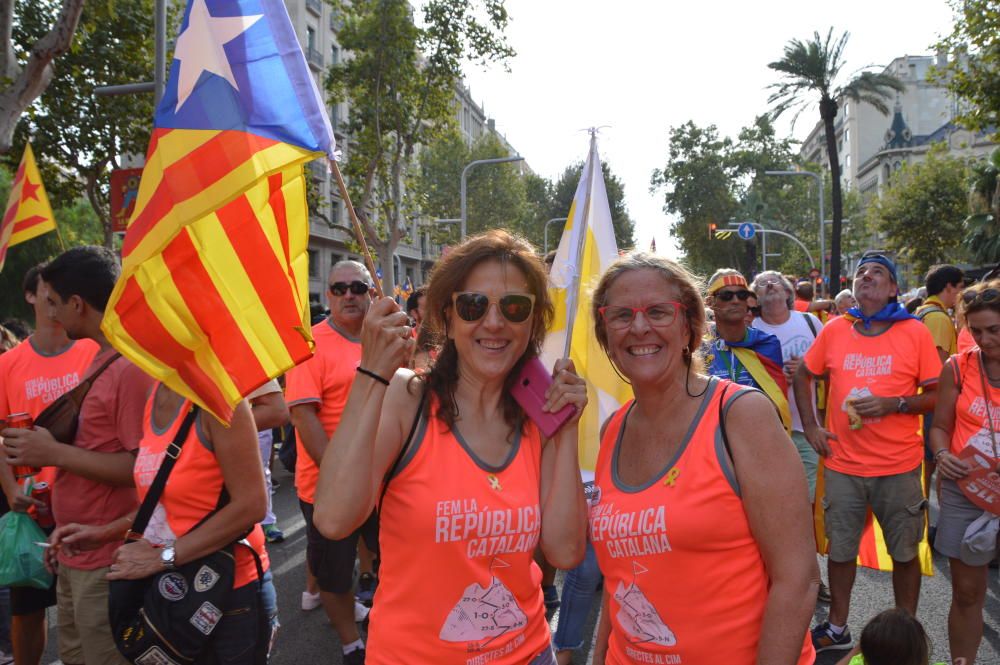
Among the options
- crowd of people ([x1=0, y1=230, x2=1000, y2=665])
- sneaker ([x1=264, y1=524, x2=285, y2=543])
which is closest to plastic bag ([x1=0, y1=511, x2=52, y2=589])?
crowd of people ([x1=0, y1=230, x2=1000, y2=665])

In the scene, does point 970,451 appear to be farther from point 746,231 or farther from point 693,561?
point 746,231

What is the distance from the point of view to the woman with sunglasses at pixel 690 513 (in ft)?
6.64

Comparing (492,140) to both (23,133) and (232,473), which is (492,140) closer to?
(23,133)

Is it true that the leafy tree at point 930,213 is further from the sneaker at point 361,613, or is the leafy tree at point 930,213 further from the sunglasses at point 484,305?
the sunglasses at point 484,305

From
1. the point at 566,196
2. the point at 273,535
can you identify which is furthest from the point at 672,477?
the point at 566,196

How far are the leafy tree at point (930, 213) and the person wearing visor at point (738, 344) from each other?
127ft

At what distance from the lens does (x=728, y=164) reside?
Answer: 61.2 metres

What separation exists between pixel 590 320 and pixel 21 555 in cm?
263

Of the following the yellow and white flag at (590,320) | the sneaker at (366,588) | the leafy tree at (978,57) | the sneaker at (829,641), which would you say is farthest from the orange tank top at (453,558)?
the leafy tree at (978,57)

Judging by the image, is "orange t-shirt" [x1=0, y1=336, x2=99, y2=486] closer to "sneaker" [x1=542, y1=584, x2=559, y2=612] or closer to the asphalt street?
the asphalt street

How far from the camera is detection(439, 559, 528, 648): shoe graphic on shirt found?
6.95 feet

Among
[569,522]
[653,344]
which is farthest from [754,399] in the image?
[569,522]

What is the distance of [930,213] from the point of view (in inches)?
1548

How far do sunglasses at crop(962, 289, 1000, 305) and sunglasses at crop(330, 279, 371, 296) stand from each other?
330 centimetres
